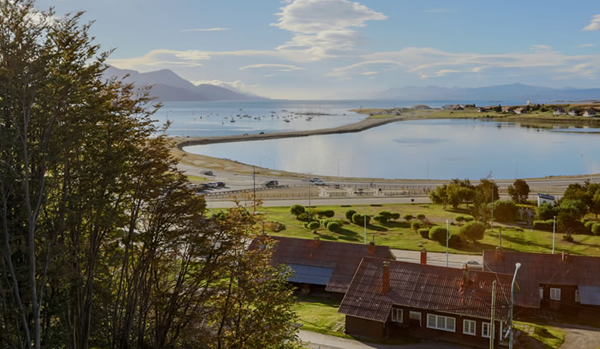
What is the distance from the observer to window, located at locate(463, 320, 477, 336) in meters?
27.4

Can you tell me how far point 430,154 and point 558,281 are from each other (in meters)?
106

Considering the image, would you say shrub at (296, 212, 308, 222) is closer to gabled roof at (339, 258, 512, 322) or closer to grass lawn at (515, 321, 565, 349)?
gabled roof at (339, 258, 512, 322)

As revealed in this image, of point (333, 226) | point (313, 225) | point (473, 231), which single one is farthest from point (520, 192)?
point (313, 225)

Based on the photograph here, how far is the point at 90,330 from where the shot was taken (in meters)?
19.4

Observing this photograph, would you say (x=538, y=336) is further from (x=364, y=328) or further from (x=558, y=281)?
(x=364, y=328)

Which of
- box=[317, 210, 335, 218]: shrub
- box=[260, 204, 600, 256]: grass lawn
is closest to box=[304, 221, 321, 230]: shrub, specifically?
box=[260, 204, 600, 256]: grass lawn

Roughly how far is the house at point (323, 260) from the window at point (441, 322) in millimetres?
7322

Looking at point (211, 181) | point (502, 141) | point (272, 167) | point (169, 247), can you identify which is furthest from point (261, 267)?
point (502, 141)

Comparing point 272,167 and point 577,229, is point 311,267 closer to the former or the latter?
point 577,229

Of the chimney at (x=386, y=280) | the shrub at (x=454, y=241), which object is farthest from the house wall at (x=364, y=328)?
the shrub at (x=454, y=241)

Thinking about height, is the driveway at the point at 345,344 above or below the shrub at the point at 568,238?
below

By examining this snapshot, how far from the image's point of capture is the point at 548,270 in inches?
1294

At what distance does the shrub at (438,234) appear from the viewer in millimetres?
47781

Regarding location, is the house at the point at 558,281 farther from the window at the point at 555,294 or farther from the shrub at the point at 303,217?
the shrub at the point at 303,217
